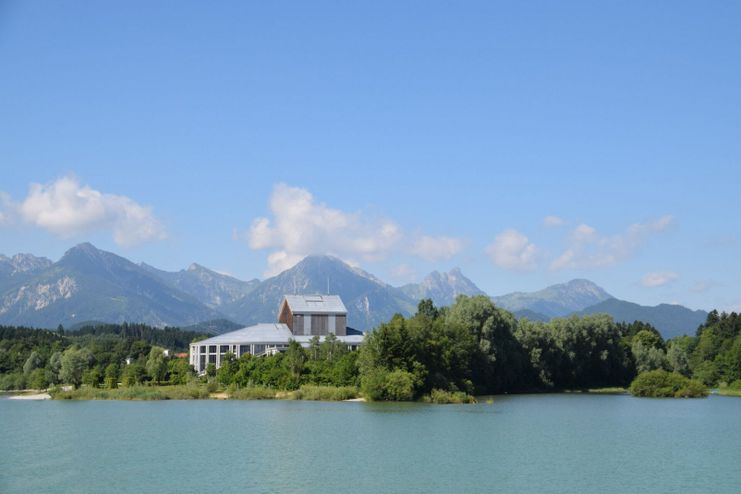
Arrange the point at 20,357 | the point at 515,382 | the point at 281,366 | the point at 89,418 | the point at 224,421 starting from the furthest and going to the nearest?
the point at 20,357, the point at 515,382, the point at 281,366, the point at 89,418, the point at 224,421

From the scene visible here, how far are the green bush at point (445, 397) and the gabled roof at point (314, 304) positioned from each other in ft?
174

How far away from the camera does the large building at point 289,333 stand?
120m

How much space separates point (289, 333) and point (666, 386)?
5795 centimetres

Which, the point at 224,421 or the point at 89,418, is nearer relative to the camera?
the point at 224,421

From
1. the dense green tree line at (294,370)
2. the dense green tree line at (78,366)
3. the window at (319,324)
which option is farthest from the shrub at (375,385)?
the window at (319,324)

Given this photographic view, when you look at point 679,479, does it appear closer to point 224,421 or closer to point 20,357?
point 224,421

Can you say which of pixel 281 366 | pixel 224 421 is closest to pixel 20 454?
pixel 224 421

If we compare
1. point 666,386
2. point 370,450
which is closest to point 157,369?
point 666,386

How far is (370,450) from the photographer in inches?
1549

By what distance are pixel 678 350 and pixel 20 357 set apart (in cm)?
9326

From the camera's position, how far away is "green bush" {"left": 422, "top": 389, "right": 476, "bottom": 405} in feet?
230

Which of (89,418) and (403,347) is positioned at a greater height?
(403,347)

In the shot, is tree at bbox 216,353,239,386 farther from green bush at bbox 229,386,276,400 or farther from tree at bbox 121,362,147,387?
tree at bbox 121,362,147,387

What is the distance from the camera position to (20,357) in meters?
128
